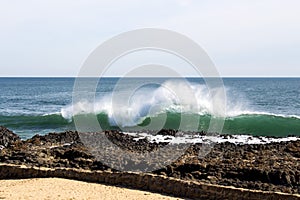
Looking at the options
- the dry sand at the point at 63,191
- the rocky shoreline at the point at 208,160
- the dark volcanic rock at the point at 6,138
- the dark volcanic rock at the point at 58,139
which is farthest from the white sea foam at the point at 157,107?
the dry sand at the point at 63,191

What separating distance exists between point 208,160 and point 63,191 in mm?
5198

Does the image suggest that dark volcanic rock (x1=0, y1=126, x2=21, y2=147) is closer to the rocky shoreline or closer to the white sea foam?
the rocky shoreline

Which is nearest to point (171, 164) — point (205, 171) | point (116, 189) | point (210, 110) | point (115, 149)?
point (205, 171)

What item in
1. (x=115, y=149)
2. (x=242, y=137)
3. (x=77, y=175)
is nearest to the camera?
(x=77, y=175)

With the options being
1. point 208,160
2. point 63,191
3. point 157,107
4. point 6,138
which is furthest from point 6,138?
point 157,107

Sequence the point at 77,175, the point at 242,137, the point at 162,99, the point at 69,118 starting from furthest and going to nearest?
the point at 162,99
the point at 69,118
the point at 242,137
the point at 77,175

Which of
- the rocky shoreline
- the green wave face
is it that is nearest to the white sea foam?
the green wave face

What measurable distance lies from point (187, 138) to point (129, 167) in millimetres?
7014

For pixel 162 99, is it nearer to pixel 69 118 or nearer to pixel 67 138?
pixel 69 118

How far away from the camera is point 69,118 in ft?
116

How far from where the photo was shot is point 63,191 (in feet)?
44.1

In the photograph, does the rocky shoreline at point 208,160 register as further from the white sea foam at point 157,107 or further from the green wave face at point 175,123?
the white sea foam at point 157,107

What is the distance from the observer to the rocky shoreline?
14.0m

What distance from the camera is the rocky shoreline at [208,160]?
45.9 feet
